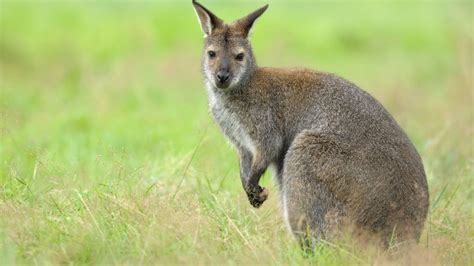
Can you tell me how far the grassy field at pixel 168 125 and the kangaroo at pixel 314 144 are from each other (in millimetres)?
303

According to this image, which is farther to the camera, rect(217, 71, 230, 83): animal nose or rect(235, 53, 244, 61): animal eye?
rect(235, 53, 244, 61): animal eye

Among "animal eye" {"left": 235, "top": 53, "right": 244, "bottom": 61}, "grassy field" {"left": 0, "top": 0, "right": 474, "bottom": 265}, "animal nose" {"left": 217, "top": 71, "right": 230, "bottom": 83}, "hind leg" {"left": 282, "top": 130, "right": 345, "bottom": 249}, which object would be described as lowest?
"grassy field" {"left": 0, "top": 0, "right": 474, "bottom": 265}

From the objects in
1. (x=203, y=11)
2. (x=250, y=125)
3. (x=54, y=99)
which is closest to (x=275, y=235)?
(x=250, y=125)

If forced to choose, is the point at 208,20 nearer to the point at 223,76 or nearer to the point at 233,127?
the point at 223,76

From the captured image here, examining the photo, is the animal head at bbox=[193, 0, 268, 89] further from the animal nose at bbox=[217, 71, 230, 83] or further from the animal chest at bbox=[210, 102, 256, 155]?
the animal chest at bbox=[210, 102, 256, 155]

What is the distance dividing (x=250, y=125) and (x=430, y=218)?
1.75 meters

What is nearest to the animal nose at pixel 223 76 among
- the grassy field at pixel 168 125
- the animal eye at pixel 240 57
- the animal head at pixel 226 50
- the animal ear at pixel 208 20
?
the animal head at pixel 226 50

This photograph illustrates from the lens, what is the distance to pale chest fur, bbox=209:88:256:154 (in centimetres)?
830

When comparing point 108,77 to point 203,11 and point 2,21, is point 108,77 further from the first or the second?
point 203,11

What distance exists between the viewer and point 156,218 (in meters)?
7.06

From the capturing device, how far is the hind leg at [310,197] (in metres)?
7.34

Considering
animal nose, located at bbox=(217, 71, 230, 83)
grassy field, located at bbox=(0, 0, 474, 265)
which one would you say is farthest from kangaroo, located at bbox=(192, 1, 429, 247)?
grassy field, located at bbox=(0, 0, 474, 265)

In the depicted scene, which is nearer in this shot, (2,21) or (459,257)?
(459,257)

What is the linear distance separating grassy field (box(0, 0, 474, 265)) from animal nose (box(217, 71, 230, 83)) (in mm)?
896
